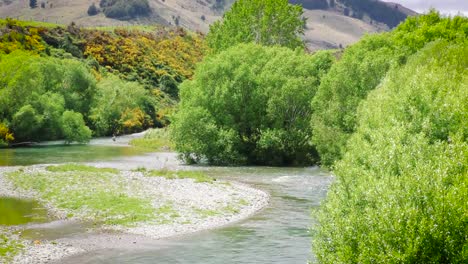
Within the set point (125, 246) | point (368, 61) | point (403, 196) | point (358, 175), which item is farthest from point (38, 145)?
point (403, 196)

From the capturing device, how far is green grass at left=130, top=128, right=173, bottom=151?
10734 cm

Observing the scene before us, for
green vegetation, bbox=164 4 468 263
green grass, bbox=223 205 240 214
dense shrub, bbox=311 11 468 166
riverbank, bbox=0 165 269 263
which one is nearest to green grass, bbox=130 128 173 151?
green vegetation, bbox=164 4 468 263

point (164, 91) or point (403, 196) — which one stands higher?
point (164, 91)

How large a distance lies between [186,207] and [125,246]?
455 inches

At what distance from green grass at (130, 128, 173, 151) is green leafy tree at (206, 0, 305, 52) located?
878 inches

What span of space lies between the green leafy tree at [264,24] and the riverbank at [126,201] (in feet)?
154

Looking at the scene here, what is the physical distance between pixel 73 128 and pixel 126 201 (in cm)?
7028

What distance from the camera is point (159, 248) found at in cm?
3247

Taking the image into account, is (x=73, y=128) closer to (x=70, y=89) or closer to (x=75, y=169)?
(x=70, y=89)

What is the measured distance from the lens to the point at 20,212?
40.8 metres

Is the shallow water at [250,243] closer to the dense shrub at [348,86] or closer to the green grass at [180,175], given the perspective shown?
the green grass at [180,175]

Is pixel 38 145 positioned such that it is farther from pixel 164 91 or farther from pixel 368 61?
pixel 164 91

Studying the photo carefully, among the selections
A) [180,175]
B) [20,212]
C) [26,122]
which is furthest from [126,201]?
[26,122]

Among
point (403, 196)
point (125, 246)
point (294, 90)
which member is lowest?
point (125, 246)
